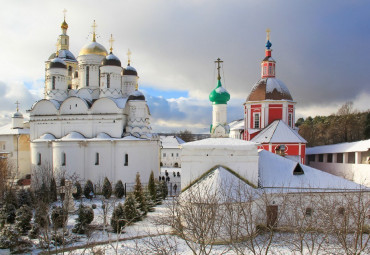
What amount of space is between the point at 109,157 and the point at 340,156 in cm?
1848

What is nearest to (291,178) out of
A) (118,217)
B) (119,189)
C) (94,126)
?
(118,217)

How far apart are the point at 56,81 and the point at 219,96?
1589 cm

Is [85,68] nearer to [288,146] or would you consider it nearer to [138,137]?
[138,137]

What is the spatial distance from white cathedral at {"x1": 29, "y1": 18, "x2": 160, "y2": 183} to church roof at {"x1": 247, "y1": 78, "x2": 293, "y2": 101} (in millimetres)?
8794

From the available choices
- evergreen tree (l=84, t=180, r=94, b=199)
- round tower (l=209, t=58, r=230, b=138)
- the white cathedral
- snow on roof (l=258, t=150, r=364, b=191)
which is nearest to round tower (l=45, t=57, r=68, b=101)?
the white cathedral

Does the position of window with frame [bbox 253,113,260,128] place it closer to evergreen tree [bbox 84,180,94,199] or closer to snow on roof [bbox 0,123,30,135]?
evergreen tree [bbox 84,180,94,199]

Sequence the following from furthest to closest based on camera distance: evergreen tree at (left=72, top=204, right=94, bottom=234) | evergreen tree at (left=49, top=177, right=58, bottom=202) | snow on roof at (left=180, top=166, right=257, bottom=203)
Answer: evergreen tree at (left=49, top=177, right=58, bottom=202)
evergreen tree at (left=72, top=204, right=94, bottom=234)
snow on roof at (left=180, top=166, right=257, bottom=203)

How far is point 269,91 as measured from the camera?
28.0 meters

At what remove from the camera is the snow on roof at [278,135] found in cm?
2484

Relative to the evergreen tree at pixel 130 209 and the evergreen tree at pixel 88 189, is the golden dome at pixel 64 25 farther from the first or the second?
the evergreen tree at pixel 130 209

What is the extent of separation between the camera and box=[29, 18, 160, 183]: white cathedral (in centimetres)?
2491

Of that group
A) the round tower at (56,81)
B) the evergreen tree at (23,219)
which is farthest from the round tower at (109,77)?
the evergreen tree at (23,219)

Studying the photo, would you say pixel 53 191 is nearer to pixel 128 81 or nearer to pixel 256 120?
pixel 128 81

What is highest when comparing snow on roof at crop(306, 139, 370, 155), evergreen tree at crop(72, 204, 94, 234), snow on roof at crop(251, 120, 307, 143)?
snow on roof at crop(251, 120, 307, 143)
